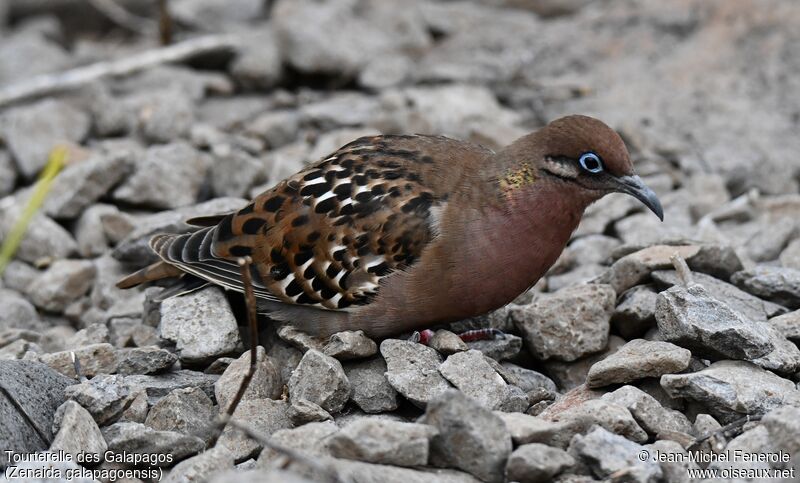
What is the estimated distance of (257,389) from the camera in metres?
4.84

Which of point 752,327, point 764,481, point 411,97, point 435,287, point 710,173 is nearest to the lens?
point 764,481

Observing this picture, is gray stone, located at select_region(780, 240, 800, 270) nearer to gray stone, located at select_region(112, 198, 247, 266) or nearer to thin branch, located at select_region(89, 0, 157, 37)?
gray stone, located at select_region(112, 198, 247, 266)

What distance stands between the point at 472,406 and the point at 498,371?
96cm

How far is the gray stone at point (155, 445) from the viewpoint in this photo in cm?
432

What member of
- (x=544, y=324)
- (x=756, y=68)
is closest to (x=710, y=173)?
(x=756, y=68)

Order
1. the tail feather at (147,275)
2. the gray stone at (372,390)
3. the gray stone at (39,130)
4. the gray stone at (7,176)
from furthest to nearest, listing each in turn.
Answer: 1. the gray stone at (39,130)
2. the gray stone at (7,176)
3. the tail feather at (147,275)
4. the gray stone at (372,390)

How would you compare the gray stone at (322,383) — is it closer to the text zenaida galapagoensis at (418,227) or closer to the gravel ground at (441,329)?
the gravel ground at (441,329)

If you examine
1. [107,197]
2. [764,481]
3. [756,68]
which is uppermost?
[756,68]

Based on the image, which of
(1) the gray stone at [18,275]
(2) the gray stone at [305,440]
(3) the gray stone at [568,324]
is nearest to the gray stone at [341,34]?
(1) the gray stone at [18,275]

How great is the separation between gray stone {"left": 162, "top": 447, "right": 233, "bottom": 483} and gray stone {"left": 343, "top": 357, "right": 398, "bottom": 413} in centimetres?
74

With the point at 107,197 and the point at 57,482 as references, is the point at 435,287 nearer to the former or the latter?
the point at 57,482

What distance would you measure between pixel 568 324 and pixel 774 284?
42.7 inches

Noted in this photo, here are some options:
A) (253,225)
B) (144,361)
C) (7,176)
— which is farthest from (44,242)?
(144,361)

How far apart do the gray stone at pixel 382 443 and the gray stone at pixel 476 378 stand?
0.68 meters
